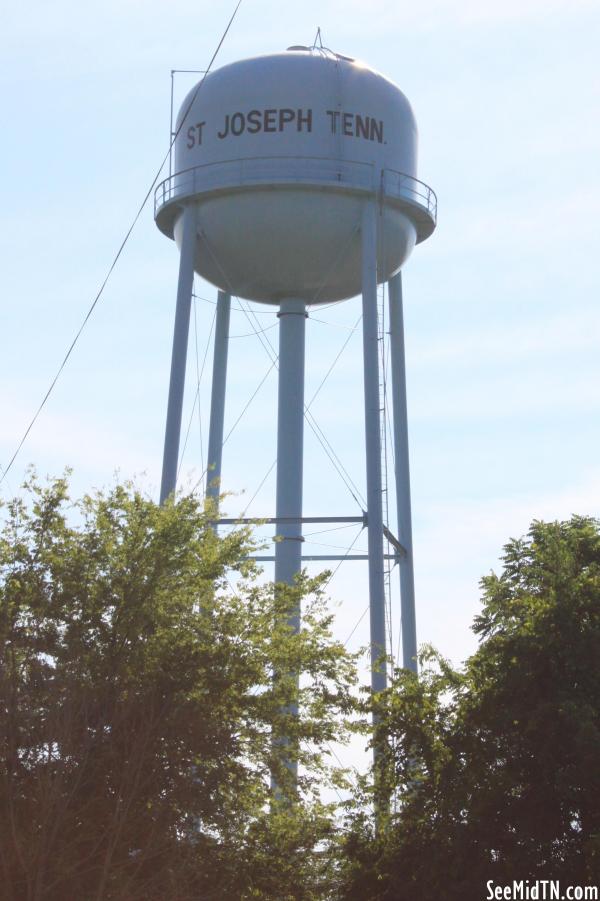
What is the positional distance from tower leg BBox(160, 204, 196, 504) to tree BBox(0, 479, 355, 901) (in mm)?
4063

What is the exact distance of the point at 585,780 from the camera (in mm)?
17062

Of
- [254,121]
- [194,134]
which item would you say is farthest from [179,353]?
[254,121]

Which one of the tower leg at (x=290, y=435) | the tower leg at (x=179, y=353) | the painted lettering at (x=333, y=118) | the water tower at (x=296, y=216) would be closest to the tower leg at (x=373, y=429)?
the water tower at (x=296, y=216)

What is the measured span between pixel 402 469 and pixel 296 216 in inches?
205

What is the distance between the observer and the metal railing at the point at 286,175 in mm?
26062

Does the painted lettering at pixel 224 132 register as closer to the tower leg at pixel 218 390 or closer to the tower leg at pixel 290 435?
the tower leg at pixel 218 390

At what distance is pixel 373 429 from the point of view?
25547 millimetres

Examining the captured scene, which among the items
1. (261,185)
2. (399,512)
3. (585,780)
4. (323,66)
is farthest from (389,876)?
(323,66)

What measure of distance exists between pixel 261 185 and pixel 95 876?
1313 cm

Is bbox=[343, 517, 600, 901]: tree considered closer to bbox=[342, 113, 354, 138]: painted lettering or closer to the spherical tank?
the spherical tank

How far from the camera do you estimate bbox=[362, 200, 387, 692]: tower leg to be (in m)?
24.8

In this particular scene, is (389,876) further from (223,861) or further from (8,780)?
(8,780)

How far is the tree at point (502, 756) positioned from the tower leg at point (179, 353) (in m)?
6.46

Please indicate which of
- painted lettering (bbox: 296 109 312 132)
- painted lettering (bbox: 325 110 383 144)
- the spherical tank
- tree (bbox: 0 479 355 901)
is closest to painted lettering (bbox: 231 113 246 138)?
the spherical tank
